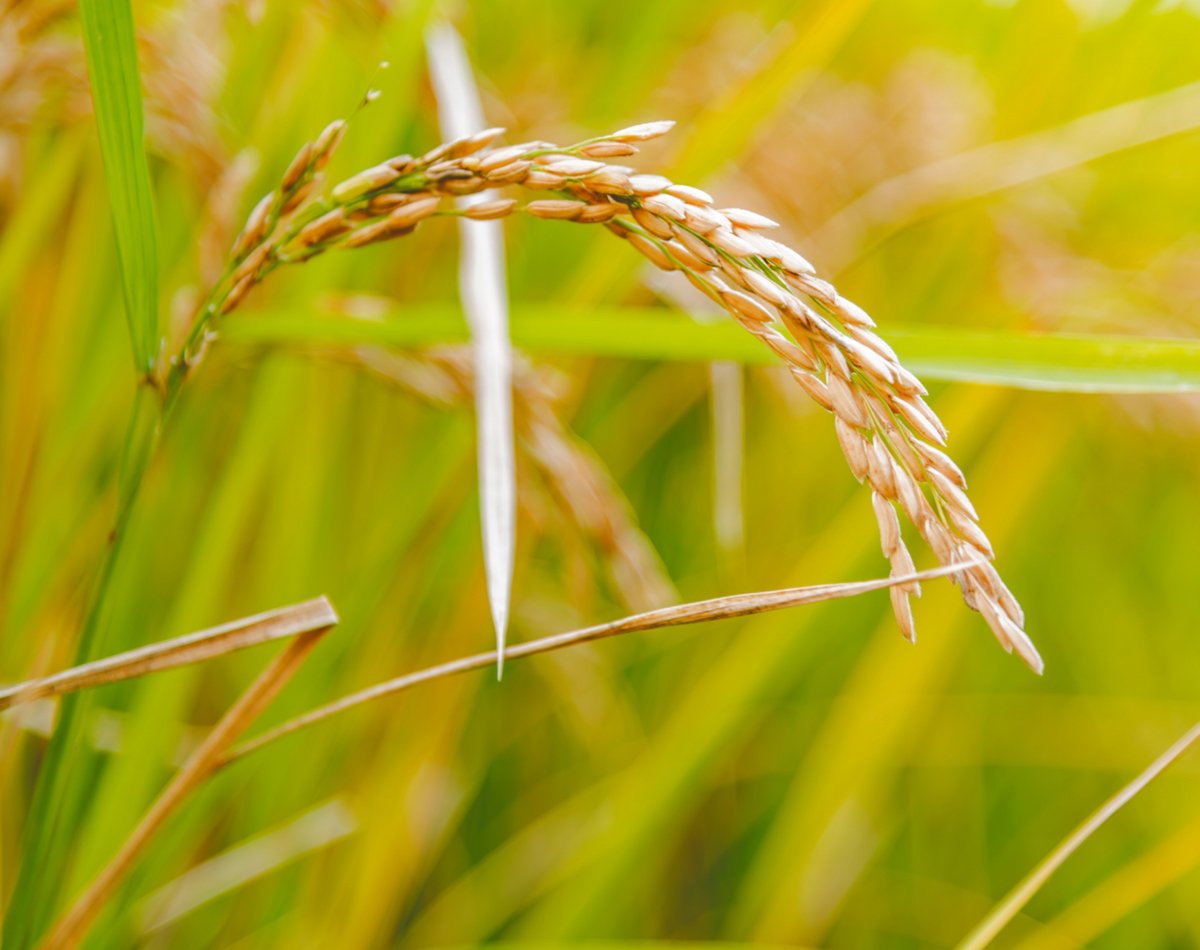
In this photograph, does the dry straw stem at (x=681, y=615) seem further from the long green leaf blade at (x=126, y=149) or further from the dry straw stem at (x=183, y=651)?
the long green leaf blade at (x=126, y=149)

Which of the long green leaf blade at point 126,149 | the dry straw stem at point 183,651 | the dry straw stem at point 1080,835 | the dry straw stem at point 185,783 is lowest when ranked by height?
the dry straw stem at point 1080,835

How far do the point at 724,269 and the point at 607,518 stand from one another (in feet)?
1.01

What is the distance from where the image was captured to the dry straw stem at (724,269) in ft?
1.02

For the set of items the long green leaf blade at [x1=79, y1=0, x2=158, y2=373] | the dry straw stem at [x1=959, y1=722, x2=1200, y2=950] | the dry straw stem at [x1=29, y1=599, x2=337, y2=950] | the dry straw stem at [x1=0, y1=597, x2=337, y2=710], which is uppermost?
the long green leaf blade at [x1=79, y1=0, x2=158, y2=373]

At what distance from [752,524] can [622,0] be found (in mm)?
686

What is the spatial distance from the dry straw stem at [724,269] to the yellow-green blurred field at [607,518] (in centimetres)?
13

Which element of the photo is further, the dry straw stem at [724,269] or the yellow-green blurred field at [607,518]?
the yellow-green blurred field at [607,518]

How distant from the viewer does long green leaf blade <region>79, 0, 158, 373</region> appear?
0.36 metres

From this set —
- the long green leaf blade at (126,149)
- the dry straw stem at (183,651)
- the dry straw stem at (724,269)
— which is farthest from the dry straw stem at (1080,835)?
the long green leaf blade at (126,149)

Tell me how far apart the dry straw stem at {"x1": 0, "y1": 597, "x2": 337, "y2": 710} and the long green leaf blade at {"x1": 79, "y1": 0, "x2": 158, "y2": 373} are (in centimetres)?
11

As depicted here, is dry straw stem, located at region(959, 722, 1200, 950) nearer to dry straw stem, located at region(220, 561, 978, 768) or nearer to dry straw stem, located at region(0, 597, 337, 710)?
dry straw stem, located at region(220, 561, 978, 768)

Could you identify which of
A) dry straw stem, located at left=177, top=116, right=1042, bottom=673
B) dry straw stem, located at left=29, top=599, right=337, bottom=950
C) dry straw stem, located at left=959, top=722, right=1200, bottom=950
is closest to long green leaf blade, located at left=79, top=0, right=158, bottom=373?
dry straw stem, located at left=177, top=116, right=1042, bottom=673

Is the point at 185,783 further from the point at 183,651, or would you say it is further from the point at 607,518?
the point at 607,518

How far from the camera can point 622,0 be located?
3.65 feet
